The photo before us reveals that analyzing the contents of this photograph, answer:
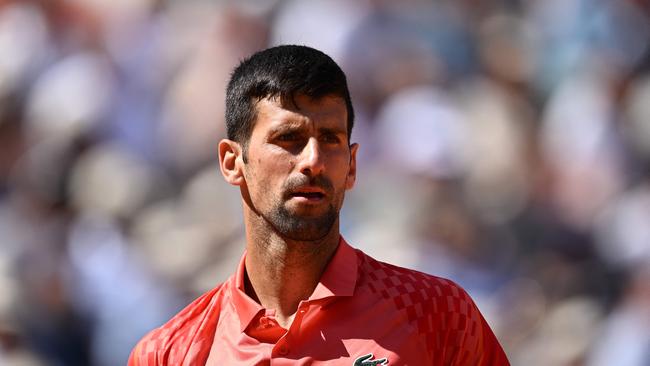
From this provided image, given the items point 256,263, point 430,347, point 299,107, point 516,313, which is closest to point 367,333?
point 430,347

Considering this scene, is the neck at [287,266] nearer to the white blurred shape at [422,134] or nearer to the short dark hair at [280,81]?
the short dark hair at [280,81]

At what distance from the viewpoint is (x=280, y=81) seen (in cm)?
199

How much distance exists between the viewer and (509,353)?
11.6 feet

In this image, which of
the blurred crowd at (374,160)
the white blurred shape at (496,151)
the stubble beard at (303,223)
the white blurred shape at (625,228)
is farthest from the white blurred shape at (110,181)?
the stubble beard at (303,223)

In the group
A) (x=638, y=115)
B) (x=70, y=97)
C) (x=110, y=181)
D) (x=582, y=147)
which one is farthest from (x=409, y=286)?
(x=70, y=97)

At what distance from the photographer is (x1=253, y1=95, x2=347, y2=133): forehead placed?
196 cm

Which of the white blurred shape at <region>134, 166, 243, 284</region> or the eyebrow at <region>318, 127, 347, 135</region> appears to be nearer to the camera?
the eyebrow at <region>318, 127, 347, 135</region>

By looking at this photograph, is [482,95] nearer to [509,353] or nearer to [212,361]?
[509,353]

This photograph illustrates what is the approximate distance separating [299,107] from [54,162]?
2.16 metres

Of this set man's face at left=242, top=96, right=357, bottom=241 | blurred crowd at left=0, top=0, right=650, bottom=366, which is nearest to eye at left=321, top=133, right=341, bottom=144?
man's face at left=242, top=96, right=357, bottom=241

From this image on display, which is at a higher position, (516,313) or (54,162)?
(54,162)

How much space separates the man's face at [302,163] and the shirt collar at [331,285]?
86 mm

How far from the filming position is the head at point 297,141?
195cm

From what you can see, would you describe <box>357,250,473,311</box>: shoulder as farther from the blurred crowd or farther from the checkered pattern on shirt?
the blurred crowd
